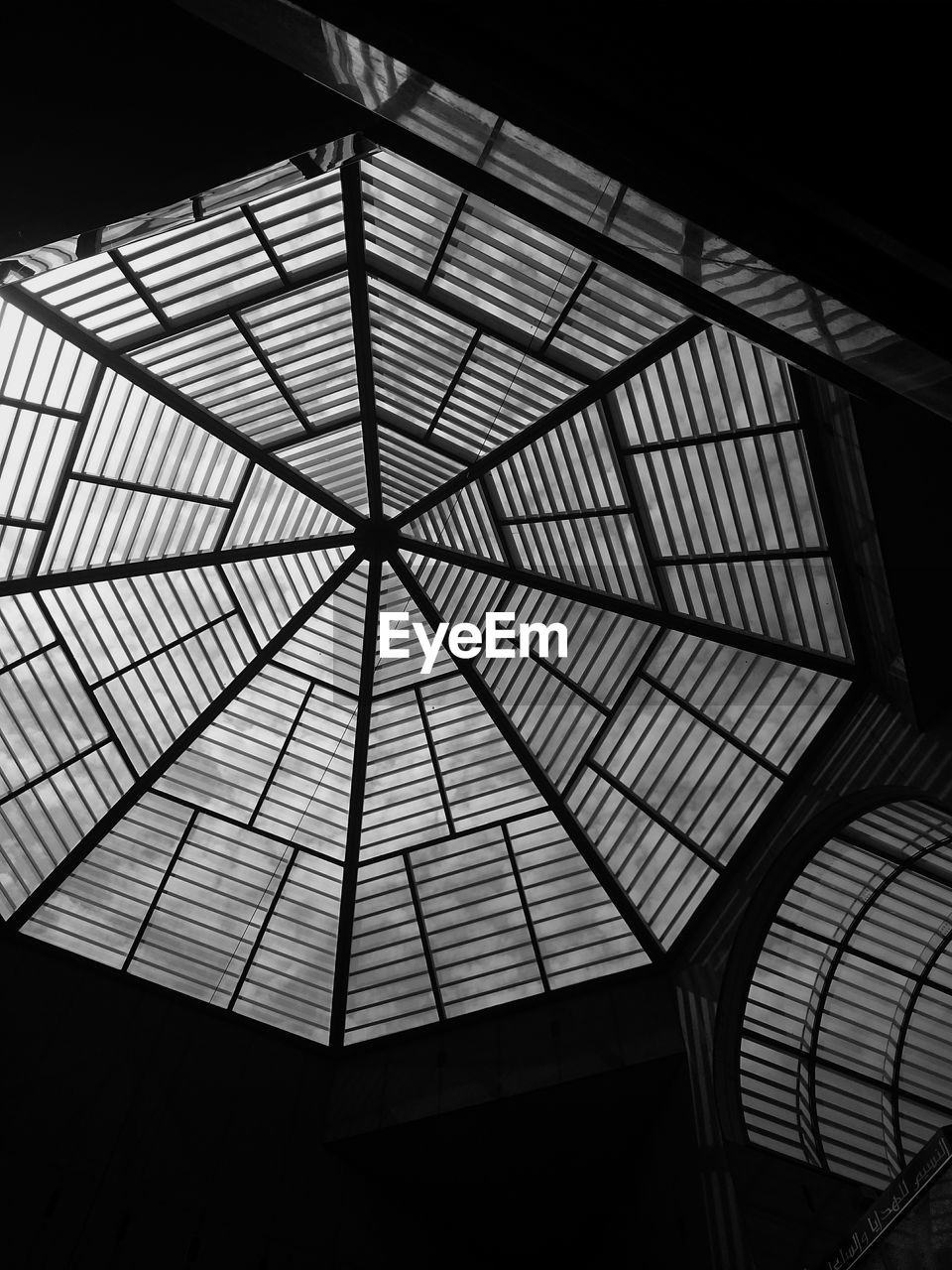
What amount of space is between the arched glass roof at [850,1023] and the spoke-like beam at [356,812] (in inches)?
405

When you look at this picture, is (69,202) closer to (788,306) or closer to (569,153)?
(569,153)

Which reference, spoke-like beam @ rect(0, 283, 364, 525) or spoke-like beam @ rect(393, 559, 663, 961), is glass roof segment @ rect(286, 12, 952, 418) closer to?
spoke-like beam @ rect(0, 283, 364, 525)

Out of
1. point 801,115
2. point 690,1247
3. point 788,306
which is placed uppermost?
point 788,306

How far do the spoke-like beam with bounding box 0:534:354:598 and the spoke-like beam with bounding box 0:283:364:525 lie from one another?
31.2 inches

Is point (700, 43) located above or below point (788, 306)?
below

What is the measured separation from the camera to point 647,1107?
904 inches

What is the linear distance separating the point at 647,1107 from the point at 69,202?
22560 millimetres

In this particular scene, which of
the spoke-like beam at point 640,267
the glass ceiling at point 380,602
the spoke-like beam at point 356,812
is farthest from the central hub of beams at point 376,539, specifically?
the spoke-like beam at point 640,267

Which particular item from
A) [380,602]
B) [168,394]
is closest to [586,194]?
[168,394]

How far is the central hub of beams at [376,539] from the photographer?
22.5m

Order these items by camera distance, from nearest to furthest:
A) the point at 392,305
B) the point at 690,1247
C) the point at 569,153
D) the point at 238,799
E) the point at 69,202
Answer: the point at 569,153, the point at 69,202, the point at 392,305, the point at 690,1247, the point at 238,799

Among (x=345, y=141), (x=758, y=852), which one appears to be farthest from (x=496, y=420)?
(x=345, y=141)

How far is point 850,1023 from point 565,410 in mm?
14563

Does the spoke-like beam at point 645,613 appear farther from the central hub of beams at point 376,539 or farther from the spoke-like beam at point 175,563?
the spoke-like beam at point 175,563
